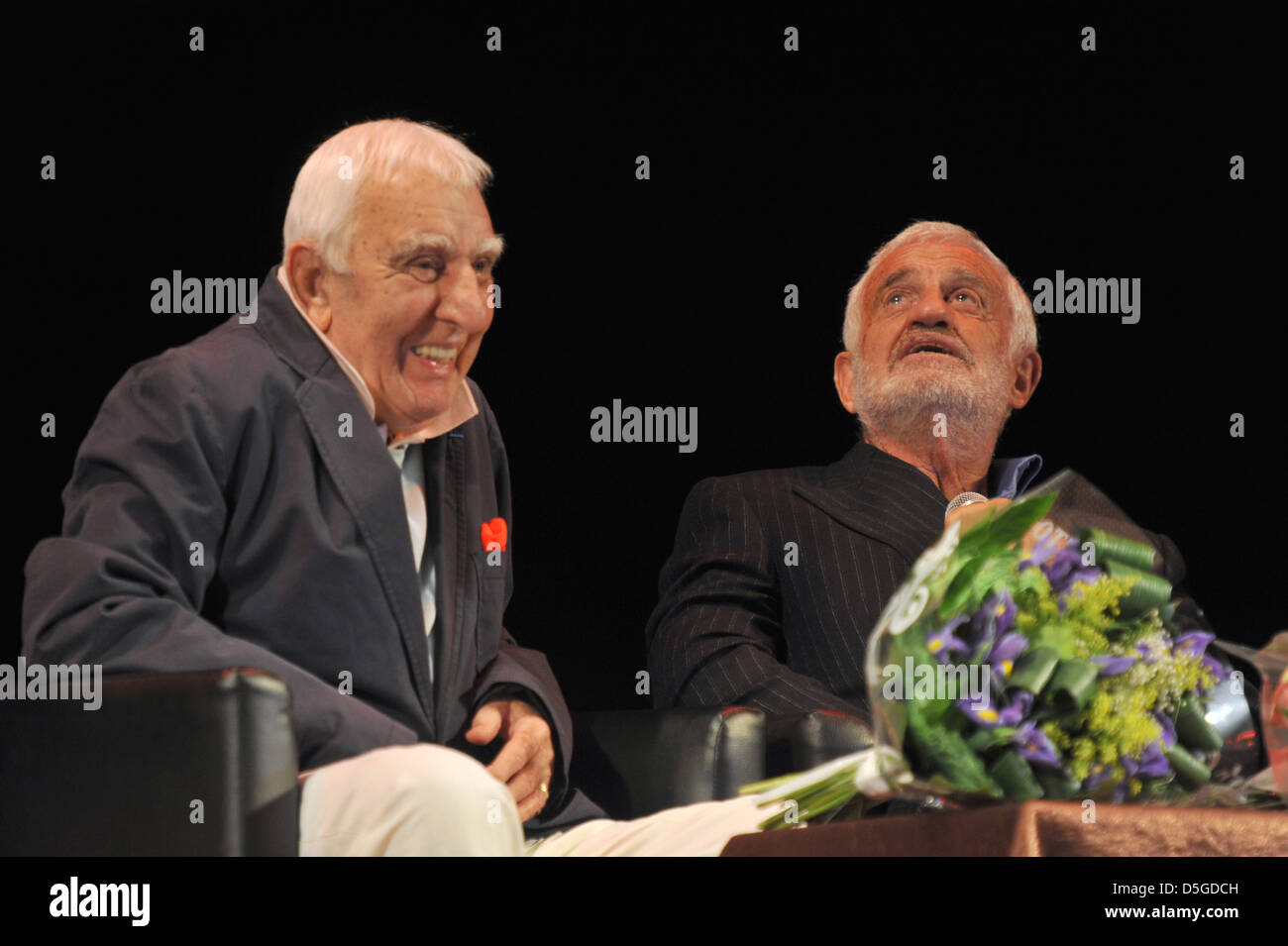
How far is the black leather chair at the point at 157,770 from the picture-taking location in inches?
61.9

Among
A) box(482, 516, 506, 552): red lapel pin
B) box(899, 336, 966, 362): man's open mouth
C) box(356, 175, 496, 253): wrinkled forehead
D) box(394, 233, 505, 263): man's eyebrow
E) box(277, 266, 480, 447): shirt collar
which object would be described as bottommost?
box(482, 516, 506, 552): red lapel pin

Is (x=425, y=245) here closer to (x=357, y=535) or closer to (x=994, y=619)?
A: (x=357, y=535)

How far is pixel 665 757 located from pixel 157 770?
2.73ft

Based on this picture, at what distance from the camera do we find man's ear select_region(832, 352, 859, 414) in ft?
10.3

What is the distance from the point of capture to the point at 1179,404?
3.22m

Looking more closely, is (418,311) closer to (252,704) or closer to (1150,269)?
(252,704)

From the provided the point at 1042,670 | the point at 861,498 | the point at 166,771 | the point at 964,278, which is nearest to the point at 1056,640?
the point at 1042,670

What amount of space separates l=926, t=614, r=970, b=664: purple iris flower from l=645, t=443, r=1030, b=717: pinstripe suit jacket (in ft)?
4.15

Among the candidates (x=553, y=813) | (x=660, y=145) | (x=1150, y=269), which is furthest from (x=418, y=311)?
(x=1150, y=269)

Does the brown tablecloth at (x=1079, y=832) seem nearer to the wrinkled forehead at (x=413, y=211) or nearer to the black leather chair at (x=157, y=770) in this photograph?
the black leather chair at (x=157, y=770)

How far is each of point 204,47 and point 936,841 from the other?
2.02 meters

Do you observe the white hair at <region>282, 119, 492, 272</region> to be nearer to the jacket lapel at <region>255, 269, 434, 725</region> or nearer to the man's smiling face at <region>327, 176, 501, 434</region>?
the man's smiling face at <region>327, 176, 501, 434</region>

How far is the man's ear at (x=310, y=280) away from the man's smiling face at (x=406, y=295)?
0.01 m

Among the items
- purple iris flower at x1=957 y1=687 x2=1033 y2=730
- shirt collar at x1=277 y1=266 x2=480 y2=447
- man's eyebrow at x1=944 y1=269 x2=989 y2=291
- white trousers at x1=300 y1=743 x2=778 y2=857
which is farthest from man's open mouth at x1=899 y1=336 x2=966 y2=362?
purple iris flower at x1=957 y1=687 x2=1033 y2=730
